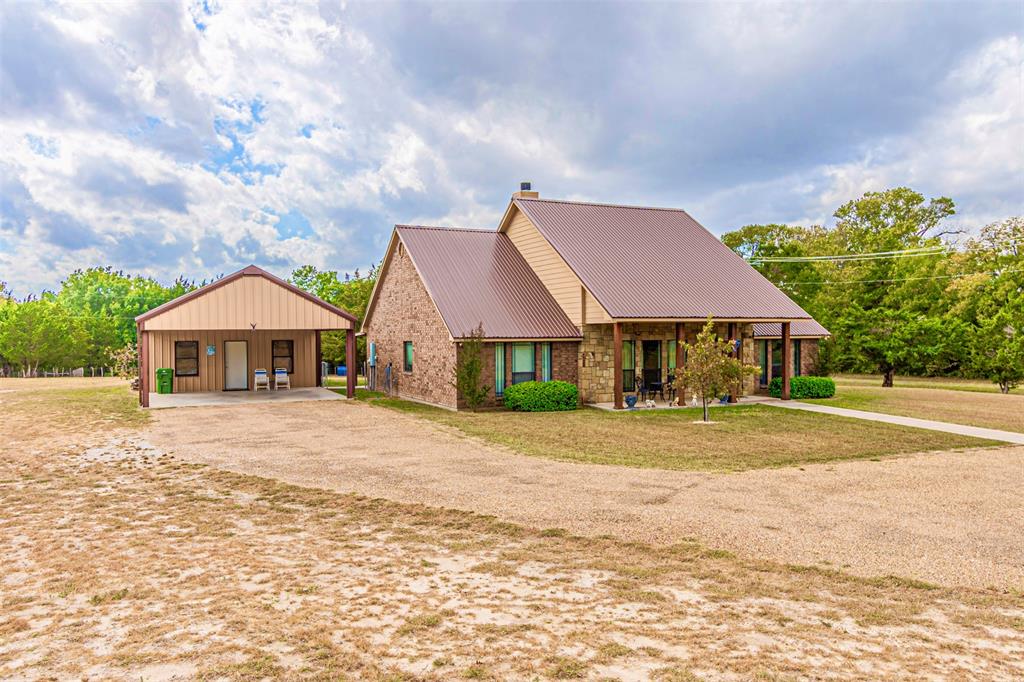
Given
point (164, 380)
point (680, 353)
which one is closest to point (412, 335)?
point (680, 353)

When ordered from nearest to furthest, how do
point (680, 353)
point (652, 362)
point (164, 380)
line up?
point (680, 353) → point (652, 362) → point (164, 380)

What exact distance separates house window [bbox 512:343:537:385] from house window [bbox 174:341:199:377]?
1393 cm

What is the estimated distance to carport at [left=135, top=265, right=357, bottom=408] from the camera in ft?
76.7

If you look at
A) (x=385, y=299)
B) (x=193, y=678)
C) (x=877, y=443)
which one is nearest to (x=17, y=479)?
(x=193, y=678)

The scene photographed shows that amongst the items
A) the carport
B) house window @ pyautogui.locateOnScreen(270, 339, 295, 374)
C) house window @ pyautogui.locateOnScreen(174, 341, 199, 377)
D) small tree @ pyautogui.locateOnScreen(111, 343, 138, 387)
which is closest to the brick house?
the carport

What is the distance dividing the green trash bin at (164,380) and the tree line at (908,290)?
2916 cm

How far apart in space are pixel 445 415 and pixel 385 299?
9.72 meters

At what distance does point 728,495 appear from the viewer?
985 cm

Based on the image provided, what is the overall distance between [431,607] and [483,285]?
61.5 ft

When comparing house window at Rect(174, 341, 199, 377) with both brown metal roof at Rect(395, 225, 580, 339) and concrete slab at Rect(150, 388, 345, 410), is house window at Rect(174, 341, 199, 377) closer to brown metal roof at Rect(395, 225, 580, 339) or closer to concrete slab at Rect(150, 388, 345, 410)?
concrete slab at Rect(150, 388, 345, 410)

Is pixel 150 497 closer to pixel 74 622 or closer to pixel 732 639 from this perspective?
pixel 74 622

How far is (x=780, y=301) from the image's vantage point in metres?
24.4

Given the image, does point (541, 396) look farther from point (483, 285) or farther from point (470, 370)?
point (483, 285)

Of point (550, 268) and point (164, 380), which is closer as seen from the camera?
A: point (550, 268)
